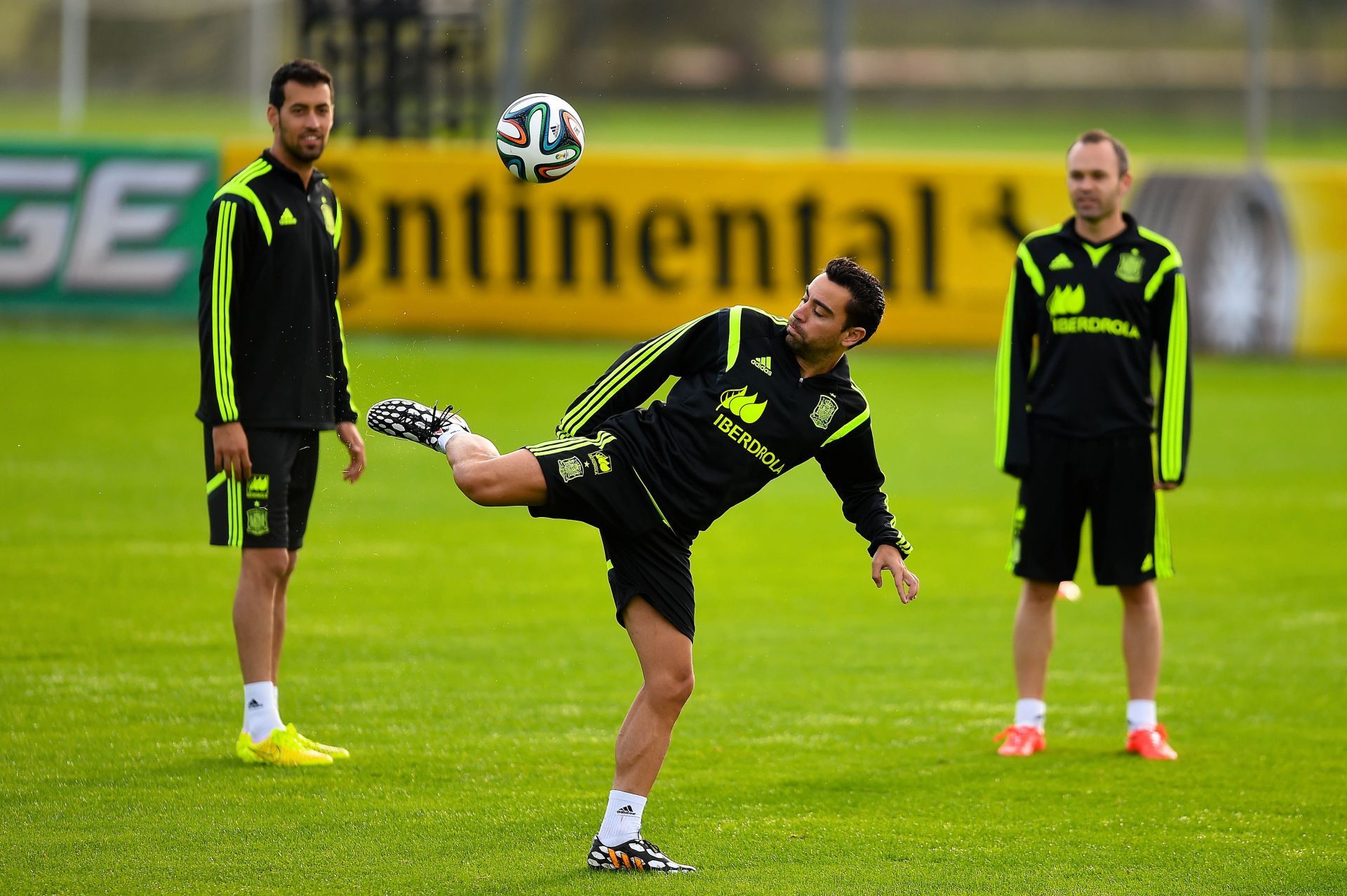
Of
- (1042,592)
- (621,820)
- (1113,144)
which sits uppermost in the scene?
(1113,144)

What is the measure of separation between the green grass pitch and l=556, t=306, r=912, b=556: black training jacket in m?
1.14

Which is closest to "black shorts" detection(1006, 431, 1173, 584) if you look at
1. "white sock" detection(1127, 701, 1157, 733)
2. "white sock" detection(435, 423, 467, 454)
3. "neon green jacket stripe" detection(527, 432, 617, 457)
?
"white sock" detection(1127, 701, 1157, 733)

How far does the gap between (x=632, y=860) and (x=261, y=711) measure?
179cm

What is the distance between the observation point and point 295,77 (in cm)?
649

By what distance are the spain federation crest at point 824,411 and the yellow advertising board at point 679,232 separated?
38.1 ft

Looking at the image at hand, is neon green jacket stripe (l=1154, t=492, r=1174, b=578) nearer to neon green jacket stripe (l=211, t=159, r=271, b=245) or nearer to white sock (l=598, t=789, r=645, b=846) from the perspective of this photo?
white sock (l=598, t=789, r=645, b=846)

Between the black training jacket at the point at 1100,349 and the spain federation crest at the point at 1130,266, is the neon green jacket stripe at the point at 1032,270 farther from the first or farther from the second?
the spain federation crest at the point at 1130,266

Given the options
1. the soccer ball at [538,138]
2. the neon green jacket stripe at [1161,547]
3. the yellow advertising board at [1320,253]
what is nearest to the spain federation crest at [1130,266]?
the neon green jacket stripe at [1161,547]

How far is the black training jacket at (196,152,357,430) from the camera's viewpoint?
6449 mm

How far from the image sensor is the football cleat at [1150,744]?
6961 mm

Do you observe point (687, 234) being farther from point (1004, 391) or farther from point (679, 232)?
point (1004, 391)

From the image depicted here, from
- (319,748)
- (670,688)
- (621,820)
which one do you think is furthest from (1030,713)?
(319,748)

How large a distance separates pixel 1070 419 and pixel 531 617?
323 centimetres

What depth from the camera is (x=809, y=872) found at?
5.51 m
